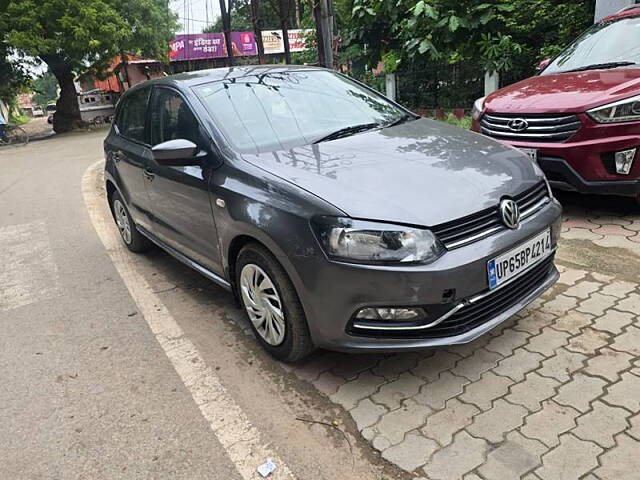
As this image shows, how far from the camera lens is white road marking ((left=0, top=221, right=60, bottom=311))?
4.47 metres

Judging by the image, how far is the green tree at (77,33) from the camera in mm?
19203

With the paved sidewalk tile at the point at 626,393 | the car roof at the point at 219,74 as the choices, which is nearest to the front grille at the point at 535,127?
the car roof at the point at 219,74

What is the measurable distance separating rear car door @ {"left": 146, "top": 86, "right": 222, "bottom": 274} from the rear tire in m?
0.88

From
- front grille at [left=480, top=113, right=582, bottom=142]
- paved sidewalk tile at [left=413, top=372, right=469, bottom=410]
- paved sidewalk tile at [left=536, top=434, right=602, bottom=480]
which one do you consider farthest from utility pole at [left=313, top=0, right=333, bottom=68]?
paved sidewalk tile at [left=536, top=434, right=602, bottom=480]

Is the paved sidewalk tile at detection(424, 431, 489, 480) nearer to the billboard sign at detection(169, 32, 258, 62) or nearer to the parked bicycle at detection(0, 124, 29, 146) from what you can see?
the parked bicycle at detection(0, 124, 29, 146)

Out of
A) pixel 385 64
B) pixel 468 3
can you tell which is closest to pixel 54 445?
pixel 468 3

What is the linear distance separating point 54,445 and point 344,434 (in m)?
1.44

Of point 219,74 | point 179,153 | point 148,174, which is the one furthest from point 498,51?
point 179,153

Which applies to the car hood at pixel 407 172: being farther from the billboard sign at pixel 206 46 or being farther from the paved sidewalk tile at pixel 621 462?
the billboard sign at pixel 206 46

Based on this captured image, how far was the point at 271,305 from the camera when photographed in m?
2.87

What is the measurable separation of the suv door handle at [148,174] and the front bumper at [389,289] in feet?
6.39

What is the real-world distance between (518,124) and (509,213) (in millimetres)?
2313

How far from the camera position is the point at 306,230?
246 cm

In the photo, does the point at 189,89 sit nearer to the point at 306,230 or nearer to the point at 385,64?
the point at 306,230
